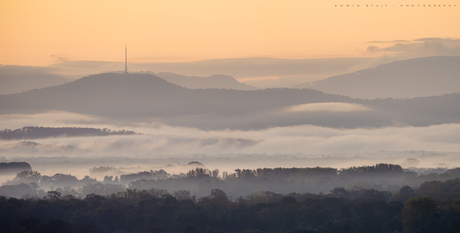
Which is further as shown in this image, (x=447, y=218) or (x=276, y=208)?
(x=276, y=208)

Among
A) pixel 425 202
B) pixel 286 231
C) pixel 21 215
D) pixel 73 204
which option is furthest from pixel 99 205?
pixel 425 202

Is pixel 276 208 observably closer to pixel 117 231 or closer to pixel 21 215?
pixel 117 231

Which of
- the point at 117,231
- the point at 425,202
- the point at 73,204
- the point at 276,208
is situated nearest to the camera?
the point at 425,202

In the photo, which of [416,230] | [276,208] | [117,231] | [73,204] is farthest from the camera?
[73,204]

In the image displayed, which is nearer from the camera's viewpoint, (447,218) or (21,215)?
(447,218)

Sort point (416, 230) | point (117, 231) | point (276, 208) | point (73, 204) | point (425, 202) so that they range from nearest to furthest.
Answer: point (416, 230), point (425, 202), point (117, 231), point (276, 208), point (73, 204)

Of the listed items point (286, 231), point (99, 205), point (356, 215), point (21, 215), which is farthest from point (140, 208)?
point (356, 215)

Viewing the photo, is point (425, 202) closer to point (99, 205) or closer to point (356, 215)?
point (356, 215)
